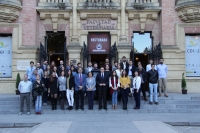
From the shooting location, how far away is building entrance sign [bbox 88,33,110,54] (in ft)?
59.1

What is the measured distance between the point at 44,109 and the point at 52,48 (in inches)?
225

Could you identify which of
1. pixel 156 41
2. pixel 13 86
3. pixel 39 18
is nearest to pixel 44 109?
pixel 13 86

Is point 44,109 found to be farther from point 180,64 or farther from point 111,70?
point 180,64

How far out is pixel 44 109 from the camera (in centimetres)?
1352

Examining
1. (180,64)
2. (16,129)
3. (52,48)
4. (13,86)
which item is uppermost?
(52,48)

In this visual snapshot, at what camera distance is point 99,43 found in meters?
18.1

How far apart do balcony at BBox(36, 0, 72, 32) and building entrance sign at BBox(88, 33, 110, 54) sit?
2218 millimetres

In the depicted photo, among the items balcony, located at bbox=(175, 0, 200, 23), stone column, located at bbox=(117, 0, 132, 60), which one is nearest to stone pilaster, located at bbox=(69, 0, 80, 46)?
stone column, located at bbox=(117, 0, 132, 60)

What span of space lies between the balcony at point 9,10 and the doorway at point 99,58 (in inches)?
218

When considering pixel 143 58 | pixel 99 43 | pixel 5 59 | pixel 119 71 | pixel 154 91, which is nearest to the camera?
pixel 154 91

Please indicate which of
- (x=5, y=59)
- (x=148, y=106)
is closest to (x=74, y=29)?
(x=5, y=59)

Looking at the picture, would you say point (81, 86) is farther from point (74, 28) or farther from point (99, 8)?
point (99, 8)

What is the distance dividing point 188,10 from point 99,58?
6448mm

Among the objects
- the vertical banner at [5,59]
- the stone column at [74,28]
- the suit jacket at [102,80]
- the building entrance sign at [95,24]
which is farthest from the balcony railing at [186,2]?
the vertical banner at [5,59]
